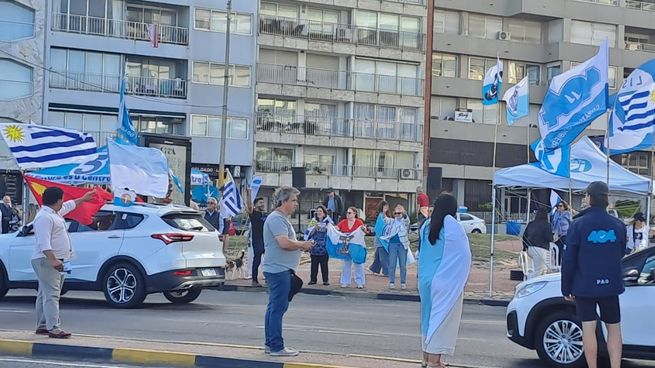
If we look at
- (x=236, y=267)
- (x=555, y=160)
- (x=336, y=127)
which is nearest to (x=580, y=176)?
(x=555, y=160)

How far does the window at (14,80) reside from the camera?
4672 cm

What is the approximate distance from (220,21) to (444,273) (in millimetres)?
44578

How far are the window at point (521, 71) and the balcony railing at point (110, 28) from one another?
21.9 meters

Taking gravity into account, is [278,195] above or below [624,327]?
above

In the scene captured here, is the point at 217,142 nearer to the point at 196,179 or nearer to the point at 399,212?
the point at 196,179

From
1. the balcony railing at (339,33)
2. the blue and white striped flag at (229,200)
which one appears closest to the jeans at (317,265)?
the blue and white striped flag at (229,200)

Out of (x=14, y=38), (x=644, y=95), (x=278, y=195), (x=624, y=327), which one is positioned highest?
(x=14, y=38)

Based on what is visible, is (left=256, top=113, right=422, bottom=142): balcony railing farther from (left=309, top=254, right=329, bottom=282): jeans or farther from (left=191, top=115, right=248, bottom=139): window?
(left=309, top=254, right=329, bottom=282): jeans

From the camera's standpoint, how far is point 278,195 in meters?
9.96

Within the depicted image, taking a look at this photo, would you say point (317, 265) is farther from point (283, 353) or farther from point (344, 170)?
point (344, 170)

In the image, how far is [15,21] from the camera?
155 feet

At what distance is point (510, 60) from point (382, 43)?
32.4 feet

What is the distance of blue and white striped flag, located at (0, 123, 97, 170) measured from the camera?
1788 centimetres

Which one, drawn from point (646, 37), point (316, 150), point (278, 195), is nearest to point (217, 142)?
point (316, 150)
